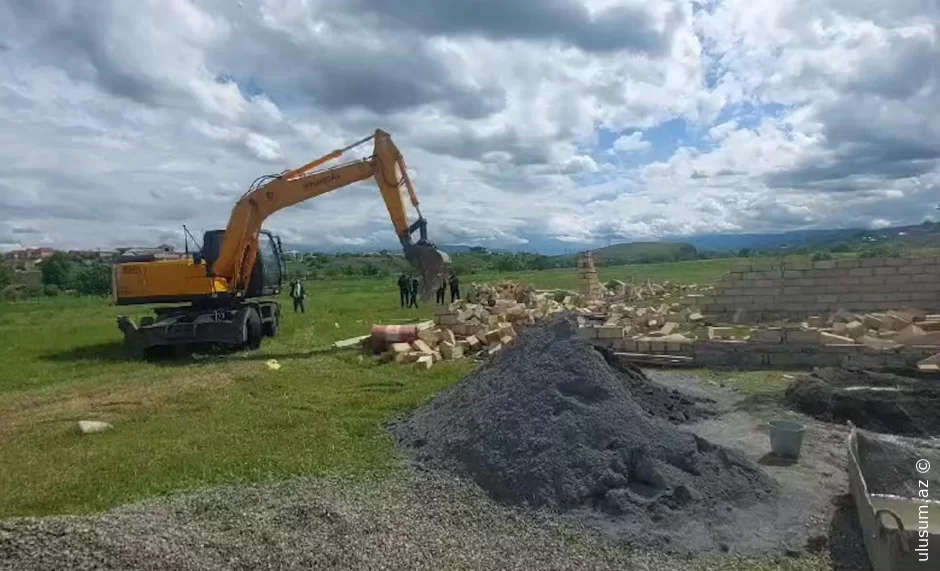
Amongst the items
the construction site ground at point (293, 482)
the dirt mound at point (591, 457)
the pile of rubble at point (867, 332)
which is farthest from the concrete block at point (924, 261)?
the dirt mound at point (591, 457)

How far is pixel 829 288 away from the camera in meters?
16.2

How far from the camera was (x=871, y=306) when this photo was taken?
1581 cm

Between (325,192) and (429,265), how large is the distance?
2759 mm

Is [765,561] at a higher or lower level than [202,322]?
lower

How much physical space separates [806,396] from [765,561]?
14.0ft

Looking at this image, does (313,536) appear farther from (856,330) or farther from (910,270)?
(910,270)

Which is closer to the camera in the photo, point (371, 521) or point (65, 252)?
point (371, 521)

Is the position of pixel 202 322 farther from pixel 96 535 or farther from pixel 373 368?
pixel 96 535

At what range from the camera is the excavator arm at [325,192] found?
539 inches

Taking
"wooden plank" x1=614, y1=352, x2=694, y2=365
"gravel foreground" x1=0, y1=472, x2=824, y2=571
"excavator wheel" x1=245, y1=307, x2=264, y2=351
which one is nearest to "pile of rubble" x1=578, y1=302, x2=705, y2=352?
"wooden plank" x1=614, y1=352, x2=694, y2=365

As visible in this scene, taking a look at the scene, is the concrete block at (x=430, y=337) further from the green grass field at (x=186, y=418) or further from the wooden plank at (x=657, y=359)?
the wooden plank at (x=657, y=359)

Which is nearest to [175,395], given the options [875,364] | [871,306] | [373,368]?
[373,368]

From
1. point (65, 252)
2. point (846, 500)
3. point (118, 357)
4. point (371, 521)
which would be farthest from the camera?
point (65, 252)

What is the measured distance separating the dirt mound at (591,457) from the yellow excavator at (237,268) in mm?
6697
